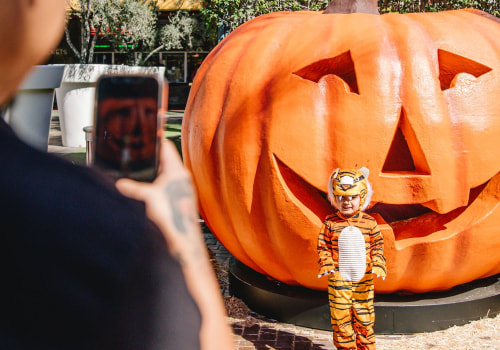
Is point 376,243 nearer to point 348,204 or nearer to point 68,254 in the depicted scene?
point 348,204

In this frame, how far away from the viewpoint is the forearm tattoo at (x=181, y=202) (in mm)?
565

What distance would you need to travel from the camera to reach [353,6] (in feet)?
12.7

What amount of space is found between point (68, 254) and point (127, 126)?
221mm

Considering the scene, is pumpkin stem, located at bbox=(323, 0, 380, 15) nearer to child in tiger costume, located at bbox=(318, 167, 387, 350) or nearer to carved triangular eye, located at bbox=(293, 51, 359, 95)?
carved triangular eye, located at bbox=(293, 51, 359, 95)

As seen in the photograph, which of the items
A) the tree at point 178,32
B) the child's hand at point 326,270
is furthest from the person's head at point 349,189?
the tree at point 178,32

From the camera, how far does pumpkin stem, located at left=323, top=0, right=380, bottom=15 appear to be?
3875 mm

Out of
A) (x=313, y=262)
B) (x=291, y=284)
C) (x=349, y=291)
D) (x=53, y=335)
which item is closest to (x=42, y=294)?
(x=53, y=335)

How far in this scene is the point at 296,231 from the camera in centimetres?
337

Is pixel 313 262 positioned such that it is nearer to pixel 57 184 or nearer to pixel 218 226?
pixel 218 226

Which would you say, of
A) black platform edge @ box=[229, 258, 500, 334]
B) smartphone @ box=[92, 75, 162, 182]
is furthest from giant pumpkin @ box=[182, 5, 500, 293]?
smartphone @ box=[92, 75, 162, 182]

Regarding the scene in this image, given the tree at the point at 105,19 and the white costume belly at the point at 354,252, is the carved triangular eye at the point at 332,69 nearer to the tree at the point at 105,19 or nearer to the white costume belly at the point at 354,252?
the white costume belly at the point at 354,252

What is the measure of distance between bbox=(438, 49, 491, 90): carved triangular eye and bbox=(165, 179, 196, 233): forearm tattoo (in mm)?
3016

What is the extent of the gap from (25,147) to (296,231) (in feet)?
9.61

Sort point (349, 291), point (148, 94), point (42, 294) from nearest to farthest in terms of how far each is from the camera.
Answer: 1. point (42, 294)
2. point (148, 94)
3. point (349, 291)
